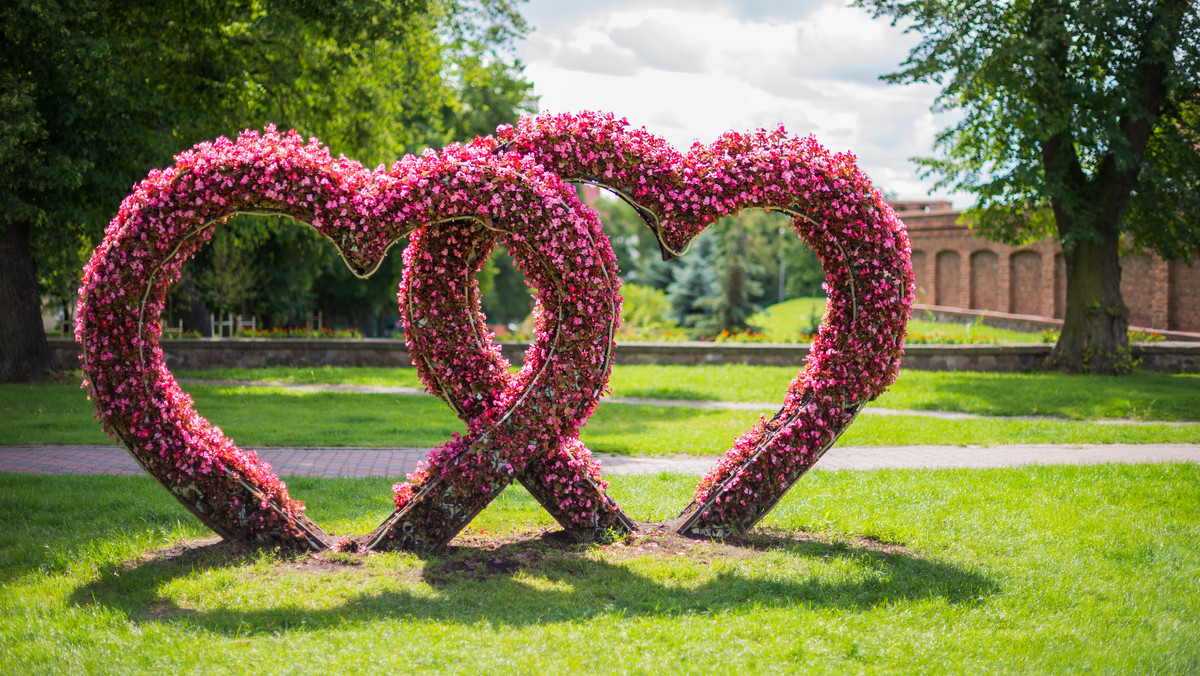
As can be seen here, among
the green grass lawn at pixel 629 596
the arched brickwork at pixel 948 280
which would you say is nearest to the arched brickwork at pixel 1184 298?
the arched brickwork at pixel 948 280

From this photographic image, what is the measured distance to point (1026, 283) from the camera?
105ft

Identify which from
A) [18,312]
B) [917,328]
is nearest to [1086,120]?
[917,328]

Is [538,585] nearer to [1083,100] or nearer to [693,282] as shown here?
[1083,100]

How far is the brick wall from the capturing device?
85.1 ft

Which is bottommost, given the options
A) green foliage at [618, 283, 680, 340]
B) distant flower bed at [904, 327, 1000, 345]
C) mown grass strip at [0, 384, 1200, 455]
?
mown grass strip at [0, 384, 1200, 455]

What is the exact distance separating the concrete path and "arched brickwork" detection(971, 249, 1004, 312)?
2130 cm

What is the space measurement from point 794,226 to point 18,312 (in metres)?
13.6

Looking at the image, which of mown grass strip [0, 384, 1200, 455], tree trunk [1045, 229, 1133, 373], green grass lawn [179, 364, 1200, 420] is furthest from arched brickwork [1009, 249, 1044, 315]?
mown grass strip [0, 384, 1200, 455]

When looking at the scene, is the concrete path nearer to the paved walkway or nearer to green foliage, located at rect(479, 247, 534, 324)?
the paved walkway

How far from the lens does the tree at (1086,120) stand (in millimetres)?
16359

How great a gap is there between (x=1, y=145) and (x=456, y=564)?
9.72 metres

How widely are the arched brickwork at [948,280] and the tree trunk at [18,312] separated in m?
30.2

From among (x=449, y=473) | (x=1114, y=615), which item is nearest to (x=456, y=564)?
(x=449, y=473)

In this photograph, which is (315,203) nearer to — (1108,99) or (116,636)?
(116,636)
